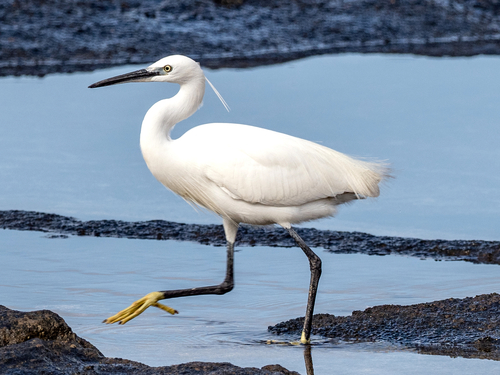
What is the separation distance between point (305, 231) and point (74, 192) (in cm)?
207

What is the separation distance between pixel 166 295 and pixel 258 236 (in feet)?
6.10

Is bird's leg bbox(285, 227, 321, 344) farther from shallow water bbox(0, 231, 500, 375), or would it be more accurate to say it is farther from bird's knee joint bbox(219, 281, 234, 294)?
bird's knee joint bbox(219, 281, 234, 294)

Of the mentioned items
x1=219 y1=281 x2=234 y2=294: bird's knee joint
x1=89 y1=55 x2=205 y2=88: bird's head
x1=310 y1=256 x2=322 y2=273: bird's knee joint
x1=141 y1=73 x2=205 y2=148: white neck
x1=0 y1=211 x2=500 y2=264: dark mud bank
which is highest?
x1=89 y1=55 x2=205 y2=88: bird's head

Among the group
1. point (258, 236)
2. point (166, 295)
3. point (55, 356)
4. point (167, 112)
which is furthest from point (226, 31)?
point (55, 356)

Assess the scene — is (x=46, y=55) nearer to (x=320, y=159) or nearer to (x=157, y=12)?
Result: (x=157, y=12)

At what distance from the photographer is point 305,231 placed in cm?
665

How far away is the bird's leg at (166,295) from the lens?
4637 mm

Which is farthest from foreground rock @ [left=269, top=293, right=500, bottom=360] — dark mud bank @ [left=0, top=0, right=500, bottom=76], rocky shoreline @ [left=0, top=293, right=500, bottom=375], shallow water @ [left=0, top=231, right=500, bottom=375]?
dark mud bank @ [left=0, top=0, right=500, bottom=76]

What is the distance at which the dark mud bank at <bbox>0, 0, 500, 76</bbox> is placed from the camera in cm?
1199

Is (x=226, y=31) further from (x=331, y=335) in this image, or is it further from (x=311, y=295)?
(x=331, y=335)

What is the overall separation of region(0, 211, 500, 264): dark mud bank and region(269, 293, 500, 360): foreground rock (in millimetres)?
1190

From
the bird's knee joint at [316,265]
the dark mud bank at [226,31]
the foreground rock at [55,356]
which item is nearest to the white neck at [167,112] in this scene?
the bird's knee joint at [316,265]

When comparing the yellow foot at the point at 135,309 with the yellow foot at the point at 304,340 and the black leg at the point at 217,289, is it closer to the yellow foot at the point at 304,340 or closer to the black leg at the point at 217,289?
the black leg at the point at 217,289

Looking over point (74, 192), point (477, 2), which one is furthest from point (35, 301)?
point (477, 2)
